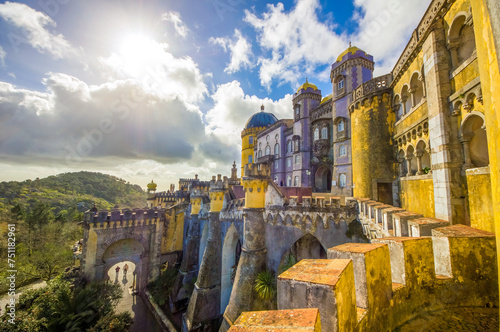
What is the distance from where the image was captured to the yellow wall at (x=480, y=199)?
176 inches

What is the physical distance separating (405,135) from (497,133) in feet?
25.8

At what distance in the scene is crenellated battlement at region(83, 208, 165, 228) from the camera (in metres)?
17.7

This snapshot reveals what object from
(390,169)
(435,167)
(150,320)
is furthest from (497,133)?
(150,320)

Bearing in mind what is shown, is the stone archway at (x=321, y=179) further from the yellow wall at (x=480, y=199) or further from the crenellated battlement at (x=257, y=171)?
the yellow wall at (x=480, y=199)

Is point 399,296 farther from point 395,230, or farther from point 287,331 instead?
point 395,230

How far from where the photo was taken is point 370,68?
19609mm

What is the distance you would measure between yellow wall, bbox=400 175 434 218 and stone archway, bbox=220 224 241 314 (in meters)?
10.1

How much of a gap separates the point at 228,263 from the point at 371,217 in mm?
10655

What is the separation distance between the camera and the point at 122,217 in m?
19.2

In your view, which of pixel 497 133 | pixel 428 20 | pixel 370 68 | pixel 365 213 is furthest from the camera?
pixel 370 68

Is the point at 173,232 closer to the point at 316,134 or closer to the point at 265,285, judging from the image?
the point at 265,285

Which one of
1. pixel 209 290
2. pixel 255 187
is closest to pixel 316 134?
pixel 255 187

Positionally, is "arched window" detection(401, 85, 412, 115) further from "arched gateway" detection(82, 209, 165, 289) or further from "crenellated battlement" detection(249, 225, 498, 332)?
"arched gateway" detection(82, 209, 165, 289)

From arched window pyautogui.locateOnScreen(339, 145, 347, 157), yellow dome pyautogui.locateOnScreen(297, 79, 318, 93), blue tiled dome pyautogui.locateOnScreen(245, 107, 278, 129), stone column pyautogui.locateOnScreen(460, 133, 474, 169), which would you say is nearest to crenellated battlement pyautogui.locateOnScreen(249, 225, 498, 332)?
stone column pyautogui.locateOnScreen(460, 133, 474, 169)
